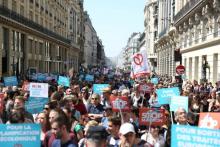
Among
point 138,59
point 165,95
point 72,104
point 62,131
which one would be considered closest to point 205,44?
point 138,59

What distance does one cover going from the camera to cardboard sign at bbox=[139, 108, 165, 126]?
29.4 ft

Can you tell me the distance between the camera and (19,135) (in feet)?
19.7

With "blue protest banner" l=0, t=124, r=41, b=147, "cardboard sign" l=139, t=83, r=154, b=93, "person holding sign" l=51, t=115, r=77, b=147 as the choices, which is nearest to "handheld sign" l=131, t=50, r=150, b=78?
"cardboard sign" l=139, t=83, r=154, b=93

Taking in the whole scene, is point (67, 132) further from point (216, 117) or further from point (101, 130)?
point (216, 117)

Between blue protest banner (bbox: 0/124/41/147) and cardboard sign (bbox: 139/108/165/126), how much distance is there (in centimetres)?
323

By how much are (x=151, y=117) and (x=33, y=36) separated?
143ft

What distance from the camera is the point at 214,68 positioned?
112 ft

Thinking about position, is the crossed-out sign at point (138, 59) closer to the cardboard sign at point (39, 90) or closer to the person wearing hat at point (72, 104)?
the cardboard sign at point (39, 90)

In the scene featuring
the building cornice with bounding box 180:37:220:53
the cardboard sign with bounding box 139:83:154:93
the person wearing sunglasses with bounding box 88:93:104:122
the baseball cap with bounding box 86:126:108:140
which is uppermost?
the building cornice with bounding box 180:37:220:53

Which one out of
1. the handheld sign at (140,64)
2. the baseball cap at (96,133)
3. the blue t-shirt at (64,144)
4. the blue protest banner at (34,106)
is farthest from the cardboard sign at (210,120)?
the handheld sign at (140,64)

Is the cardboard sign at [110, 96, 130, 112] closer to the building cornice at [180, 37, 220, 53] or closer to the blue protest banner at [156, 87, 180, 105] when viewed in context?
the blue protest banner at [156, 87, 180, 105]

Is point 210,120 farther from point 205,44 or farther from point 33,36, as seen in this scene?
point 33,36

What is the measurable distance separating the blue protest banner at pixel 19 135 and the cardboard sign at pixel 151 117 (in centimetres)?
323

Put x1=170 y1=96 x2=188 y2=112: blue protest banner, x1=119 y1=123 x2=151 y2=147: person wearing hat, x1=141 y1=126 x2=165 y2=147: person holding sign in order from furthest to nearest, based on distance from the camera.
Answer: x1=170 y1=96 x2=188 y2=112: blue protest banner < x1=141 y1=126 x2=165 y2=147: person holding sign < x1=119 y1=123 x2=151 y2=147: person wearing hat
